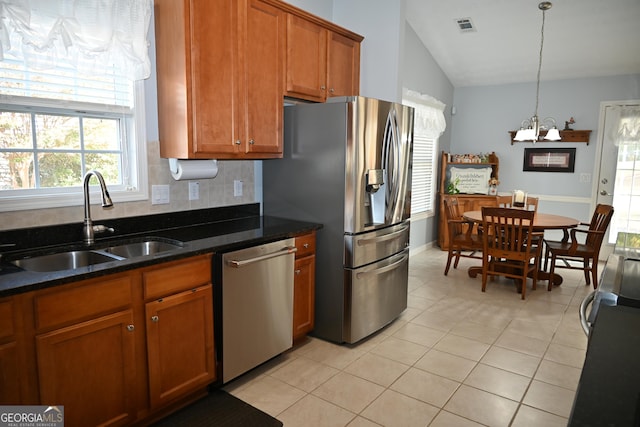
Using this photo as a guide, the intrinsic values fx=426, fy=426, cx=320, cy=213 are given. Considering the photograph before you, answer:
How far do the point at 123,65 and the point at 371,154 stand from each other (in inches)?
62.4

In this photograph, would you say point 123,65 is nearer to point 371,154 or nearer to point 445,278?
point 371,154

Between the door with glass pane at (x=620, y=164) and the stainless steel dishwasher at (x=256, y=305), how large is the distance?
15.7ft

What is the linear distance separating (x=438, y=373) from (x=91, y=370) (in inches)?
77.1

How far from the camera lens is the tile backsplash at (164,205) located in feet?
7.05

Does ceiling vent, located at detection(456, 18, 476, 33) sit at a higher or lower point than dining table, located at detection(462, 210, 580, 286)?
higher

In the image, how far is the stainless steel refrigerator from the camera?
2.83 m

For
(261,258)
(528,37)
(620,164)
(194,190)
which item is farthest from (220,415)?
(620,164)

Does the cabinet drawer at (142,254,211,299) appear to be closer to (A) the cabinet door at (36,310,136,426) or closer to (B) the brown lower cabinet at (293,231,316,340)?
(A) the cabinet door at (36,310,136,426)

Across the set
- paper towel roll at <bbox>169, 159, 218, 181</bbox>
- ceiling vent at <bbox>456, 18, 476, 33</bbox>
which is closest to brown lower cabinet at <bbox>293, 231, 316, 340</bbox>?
paper towel roll at <bbox>169, 159, 218, 181</bbox>

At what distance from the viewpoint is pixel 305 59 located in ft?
10.1

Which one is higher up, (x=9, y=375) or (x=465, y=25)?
(x=465, y=25)

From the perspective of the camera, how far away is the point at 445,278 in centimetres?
480

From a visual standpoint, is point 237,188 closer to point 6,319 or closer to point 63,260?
point 63,260

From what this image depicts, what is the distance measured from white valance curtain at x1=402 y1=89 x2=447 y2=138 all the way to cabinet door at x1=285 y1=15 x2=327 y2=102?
2.12m
